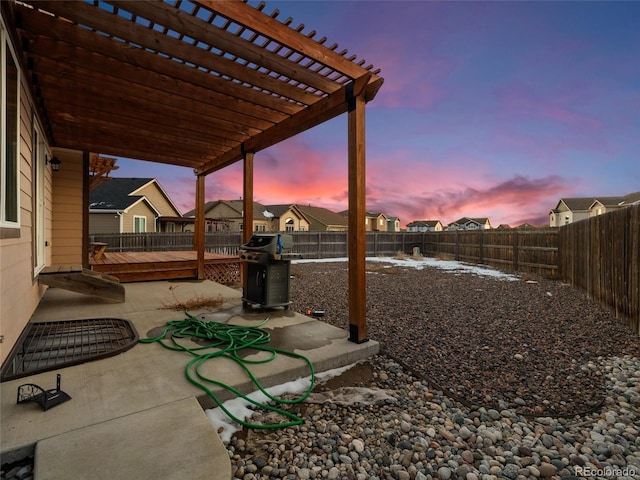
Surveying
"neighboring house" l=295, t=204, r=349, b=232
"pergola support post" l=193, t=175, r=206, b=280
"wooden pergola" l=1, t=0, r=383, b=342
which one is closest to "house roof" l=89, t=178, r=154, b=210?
"pergola support post" l=193, t=175, r=206, b=280

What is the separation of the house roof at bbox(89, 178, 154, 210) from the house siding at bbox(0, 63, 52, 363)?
14796mm

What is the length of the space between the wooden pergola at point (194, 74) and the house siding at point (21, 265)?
57 cm

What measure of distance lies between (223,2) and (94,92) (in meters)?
2.31

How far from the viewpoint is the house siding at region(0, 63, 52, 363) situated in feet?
7.28

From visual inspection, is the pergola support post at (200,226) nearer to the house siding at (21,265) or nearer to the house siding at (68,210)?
the house siding at (68,210)

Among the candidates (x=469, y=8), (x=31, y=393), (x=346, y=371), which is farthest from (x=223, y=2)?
(x=469, y=8)

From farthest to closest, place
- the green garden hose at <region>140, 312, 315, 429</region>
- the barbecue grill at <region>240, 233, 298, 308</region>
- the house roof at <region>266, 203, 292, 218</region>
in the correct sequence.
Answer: the house roof at <region>266, 203, 292, 218</region>
the barbecue grill at <region>240, 233, 298, 308</region>
the green garden hose at <region>140, 312, 315, 429</region>

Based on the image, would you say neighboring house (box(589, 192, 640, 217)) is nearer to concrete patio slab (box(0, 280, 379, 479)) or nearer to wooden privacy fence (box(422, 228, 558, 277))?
wooden privacy fence (box(422, 228, 558, 277))

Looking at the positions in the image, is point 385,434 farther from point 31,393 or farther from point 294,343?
point 31,393

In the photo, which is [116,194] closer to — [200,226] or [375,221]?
[200,226]

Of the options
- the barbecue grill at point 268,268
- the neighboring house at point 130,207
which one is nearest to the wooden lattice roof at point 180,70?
the barbecue grill at point 268,268

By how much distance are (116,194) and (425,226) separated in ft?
154

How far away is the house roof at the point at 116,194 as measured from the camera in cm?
1627

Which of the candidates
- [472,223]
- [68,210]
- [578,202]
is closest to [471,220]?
[472,223]
